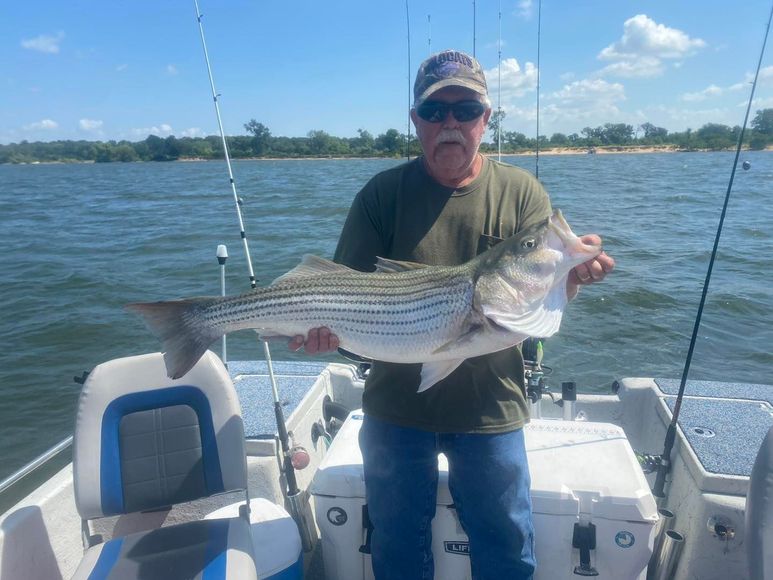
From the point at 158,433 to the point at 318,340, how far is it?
1150 mm

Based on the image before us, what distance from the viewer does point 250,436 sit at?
4129 millimetres

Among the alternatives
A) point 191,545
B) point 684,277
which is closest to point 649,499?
point 191,545

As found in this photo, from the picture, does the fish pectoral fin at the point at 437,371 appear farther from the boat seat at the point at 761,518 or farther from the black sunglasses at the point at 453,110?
the boat seat at the point at 761,518

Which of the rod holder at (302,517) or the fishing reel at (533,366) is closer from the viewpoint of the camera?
the rod holder at (302,517)

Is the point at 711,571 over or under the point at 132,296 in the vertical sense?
over

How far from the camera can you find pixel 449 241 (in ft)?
10.0

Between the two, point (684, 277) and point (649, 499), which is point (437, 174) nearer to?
point (649, 499)

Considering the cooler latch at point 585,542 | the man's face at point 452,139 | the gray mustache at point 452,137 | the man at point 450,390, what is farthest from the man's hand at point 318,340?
the cooler latch at point 585,542

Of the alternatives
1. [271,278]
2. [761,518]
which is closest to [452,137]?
[761,518]

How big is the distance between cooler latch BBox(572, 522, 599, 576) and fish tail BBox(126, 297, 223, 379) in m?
2.34

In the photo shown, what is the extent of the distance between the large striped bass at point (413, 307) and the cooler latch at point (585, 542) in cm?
118

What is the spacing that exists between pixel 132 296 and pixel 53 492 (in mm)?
12452

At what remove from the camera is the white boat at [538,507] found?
9.95 feet

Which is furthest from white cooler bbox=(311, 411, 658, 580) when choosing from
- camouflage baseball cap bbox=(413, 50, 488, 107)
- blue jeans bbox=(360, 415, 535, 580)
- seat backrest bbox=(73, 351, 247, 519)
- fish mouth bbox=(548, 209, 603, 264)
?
camouflage baseball cap bbox=(413, 50, 488, 107)
